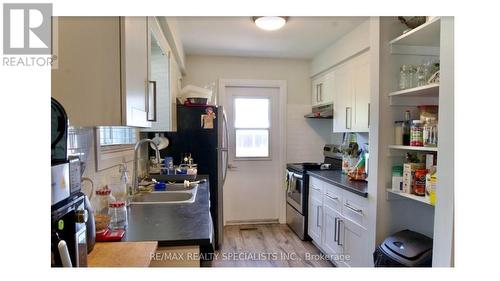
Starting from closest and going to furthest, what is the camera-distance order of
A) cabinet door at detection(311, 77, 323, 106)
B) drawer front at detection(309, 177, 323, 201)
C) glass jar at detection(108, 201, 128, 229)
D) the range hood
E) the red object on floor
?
the red object on floor → glass jar at detection(108, 201, 128, 229) → drawer front at detection(309, 177, 323, 201) → the range hood → cabinet door at detection(311, 77, 323, 106)

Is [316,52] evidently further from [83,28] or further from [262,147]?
[83,28]

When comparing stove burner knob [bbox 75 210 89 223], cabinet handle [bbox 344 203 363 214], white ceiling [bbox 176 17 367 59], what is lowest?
cabinet handle [bbox 344 203 363 214]

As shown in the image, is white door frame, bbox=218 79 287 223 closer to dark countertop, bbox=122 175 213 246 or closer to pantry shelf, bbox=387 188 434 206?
pantry shelf, bbox=387 188 434 206

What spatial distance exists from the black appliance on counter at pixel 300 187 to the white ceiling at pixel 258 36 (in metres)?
1.33

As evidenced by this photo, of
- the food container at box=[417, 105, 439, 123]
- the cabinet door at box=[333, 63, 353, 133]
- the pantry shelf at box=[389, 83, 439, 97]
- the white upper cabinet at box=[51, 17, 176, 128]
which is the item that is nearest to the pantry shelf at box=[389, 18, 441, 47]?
the pantry shelf at box=[389, 83, 439, 97]

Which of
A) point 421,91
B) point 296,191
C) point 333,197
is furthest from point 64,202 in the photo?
point 296,191

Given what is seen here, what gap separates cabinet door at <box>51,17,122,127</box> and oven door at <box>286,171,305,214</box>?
258 centimetres

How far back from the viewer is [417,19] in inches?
67.7

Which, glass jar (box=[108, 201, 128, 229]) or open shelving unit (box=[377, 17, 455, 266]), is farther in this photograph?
open shelving unit (box=[377, 17, 455, 266])

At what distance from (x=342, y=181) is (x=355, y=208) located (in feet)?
1.25

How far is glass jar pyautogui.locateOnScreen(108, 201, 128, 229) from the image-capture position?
1264mm

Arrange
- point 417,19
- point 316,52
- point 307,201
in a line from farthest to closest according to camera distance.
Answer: point 316,52 → point 307,201 → point 417,19
